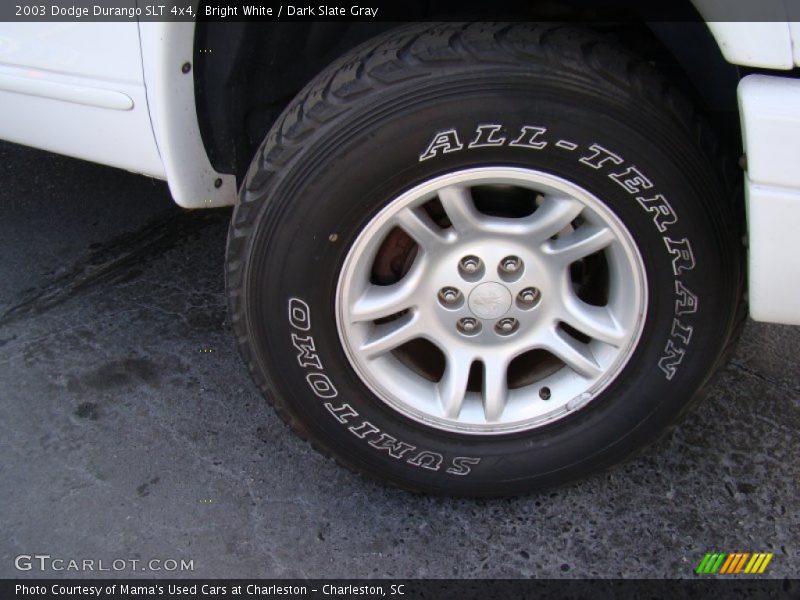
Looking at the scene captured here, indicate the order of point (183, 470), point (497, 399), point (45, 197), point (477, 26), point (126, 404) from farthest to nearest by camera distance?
1. point (45, 197)
2. point (126, 404)
3. point (183, 470)
4. point (497, 399)
5. point (477, 26)

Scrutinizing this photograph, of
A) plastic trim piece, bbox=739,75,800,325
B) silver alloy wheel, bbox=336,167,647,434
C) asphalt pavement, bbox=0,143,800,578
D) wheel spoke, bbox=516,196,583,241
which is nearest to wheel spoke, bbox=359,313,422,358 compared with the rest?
silver alloy wheel, bbox=336,167,647,434

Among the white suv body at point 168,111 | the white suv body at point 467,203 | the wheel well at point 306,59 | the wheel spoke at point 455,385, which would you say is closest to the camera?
the white suv body at point 168,111

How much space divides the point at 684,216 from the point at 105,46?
1.36m

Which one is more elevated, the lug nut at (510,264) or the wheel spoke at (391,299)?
the lug nut at (510,264)

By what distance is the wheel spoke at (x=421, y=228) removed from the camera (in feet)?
6.11

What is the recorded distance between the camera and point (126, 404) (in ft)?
8.22

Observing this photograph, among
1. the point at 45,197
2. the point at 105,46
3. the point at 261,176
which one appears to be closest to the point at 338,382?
the point at 261,176

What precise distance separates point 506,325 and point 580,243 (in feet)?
0.90

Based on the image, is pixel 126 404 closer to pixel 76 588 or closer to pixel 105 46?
pixel 76 588

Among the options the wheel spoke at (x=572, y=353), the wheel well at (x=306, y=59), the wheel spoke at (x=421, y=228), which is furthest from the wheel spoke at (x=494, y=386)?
the wheel well at (x=306, y=59)

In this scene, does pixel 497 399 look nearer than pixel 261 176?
No

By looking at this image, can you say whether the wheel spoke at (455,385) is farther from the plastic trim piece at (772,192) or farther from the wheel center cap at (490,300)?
the plastic trim piece at (772,192)

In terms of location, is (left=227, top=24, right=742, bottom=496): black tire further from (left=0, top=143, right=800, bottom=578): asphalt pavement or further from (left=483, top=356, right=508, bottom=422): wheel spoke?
(left=0, top=143, right=800, bottom=578): asphalt pavement

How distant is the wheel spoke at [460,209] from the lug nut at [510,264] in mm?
111
